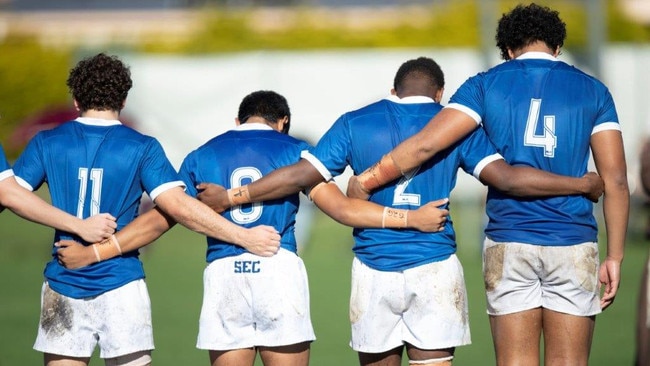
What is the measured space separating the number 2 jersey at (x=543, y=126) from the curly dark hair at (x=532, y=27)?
0.53ft

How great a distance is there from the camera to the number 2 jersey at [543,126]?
5.60 m

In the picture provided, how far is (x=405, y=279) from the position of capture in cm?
570

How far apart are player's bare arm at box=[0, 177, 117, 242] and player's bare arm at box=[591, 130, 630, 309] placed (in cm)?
274

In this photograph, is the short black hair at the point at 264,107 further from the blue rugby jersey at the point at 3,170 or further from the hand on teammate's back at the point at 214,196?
the blue rugby jersey at the point at 3,170

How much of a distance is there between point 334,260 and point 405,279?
404 inches

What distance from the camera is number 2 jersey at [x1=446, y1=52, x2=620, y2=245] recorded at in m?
5.60

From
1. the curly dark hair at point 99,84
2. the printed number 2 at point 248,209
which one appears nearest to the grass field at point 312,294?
the printed number 2 at point 248,209

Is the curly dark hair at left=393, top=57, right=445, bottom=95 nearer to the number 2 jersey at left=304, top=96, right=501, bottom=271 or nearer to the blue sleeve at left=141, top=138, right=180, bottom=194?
the number 2 jersey at left=304, top=96, right=501, bottom=271

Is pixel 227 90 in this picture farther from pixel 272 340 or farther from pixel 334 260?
pixel 272 340

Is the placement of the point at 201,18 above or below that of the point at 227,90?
above

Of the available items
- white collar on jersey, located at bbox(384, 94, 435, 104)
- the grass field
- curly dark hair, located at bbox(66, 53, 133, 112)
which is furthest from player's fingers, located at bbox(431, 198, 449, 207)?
the grass field

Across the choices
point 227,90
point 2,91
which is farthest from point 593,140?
point 2,91

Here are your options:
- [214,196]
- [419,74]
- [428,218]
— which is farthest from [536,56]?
[214,196]

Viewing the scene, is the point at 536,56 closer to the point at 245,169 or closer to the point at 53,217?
the point at 245,169
